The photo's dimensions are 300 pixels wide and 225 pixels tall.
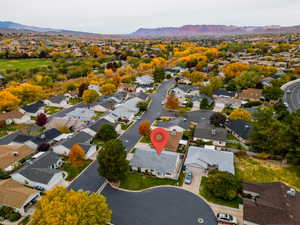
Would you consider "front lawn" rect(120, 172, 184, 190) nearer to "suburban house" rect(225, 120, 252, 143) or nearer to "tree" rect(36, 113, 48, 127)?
"suburban house" rect(225, 120, 252, 143)

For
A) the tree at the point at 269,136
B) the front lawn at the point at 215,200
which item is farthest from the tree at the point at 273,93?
the front lawn at the point at 215,200

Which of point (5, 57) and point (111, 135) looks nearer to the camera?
point (111, 135)

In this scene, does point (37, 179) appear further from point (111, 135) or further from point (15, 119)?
point (15, 119)

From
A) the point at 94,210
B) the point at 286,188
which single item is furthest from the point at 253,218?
the point at 94,210

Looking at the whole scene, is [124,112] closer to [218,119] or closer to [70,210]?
[218,119]

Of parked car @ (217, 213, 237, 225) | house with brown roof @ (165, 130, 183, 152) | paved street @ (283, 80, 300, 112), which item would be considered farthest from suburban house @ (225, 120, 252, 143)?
paved street @ (283, 80, 300, 112)

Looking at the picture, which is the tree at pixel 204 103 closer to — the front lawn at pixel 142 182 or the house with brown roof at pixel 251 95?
the house with brown roof at pixel 251 95
